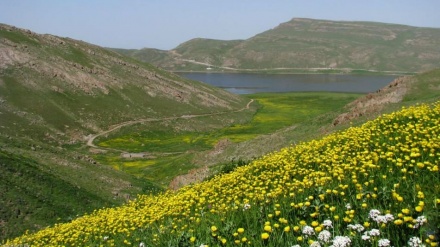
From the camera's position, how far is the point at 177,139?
103 meters

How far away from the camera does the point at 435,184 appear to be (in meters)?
8.64

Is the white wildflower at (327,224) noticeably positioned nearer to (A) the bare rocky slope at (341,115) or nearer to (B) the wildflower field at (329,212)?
(B) the wildflower field at (329,212)

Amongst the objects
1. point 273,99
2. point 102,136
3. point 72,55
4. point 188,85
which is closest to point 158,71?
point 188,85

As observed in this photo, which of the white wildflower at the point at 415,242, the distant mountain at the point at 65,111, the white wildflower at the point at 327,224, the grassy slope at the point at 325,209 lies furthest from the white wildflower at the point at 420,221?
the distant mountain at the point at 65,111

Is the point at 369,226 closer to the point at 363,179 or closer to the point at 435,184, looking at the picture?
the point at 435,184

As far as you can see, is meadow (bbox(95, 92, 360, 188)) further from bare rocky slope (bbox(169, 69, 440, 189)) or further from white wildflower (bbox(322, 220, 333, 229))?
white wildflower (bbox(322, 220, 333, 229))

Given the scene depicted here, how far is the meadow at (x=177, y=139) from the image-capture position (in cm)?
6450

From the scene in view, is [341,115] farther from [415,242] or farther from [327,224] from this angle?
[415,242]

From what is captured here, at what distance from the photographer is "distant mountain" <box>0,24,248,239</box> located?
3231 centimetres

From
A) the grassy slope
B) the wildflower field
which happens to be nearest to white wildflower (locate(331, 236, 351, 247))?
the wildflower field

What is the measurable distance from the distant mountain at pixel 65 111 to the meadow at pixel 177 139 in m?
7.68

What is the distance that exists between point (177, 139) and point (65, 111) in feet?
96.4

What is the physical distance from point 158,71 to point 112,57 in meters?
20.4

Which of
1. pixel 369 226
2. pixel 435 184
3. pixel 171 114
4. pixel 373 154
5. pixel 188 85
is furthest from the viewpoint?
pixel 188 85
